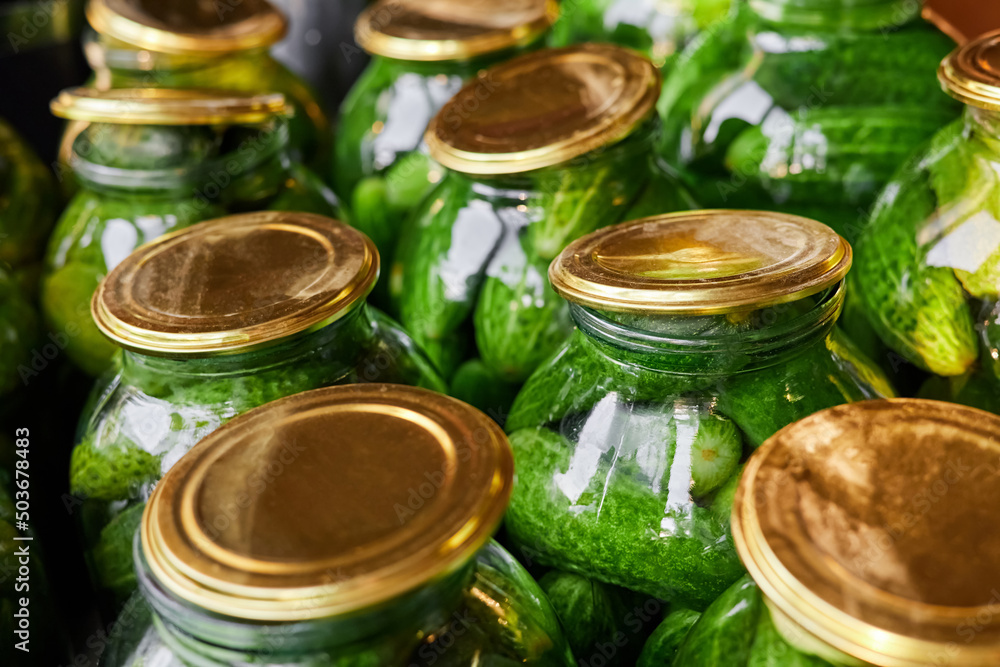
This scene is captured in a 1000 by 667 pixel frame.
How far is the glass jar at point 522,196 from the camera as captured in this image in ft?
2.51

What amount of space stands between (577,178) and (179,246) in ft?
1.08

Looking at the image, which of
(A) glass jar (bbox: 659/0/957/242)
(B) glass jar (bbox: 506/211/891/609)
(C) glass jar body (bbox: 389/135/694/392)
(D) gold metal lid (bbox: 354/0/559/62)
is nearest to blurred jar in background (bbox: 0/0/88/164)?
(D) gold metal lid (bbox: 354/0/559/62)

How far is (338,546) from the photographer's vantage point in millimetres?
423

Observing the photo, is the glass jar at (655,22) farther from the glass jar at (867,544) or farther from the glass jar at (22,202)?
the glass jar at (867,544)

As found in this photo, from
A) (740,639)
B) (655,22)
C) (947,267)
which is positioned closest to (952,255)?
(947,267)

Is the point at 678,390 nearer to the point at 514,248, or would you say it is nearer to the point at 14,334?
the point at 514,248

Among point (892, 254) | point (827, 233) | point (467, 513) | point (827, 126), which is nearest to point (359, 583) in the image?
point (467, 513)

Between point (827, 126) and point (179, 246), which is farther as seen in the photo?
point (827, 126)

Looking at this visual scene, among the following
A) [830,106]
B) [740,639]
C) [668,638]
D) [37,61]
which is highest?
[830,106]

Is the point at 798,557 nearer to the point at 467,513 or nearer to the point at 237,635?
the point at 467,513

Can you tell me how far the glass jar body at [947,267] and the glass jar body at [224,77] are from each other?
2.51 ft

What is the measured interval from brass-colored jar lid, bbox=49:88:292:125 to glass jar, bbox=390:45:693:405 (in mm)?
182

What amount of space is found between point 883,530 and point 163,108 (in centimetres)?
71

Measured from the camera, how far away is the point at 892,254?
70 centimetres
